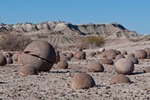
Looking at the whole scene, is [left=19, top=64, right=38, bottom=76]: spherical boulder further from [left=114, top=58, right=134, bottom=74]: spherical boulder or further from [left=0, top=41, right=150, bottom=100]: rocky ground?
[left=114, top=58, right=134, bottom=74]: spherical boulder

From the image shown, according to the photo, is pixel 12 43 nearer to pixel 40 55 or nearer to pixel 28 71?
pixel 40 55

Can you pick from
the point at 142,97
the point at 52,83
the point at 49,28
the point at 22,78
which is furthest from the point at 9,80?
the point at 49,28

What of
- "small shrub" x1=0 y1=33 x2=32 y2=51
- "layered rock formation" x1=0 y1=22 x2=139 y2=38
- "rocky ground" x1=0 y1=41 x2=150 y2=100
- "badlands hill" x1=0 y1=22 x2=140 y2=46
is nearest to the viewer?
"rocky ground" x1=0 y1=41 x2=150 y2=100

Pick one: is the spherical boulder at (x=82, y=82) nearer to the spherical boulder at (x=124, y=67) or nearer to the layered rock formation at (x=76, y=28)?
the spherical boulder at (x=124, y=67)

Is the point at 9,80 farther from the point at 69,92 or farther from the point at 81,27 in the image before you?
the point at 81,27

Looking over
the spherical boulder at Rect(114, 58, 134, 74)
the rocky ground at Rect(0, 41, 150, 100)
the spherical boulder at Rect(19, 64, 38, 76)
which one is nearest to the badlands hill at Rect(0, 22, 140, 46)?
the spherical boulder at Rect(114, 58, 134, 74)

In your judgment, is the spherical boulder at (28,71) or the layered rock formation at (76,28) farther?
the layered rock formation at (76,28)

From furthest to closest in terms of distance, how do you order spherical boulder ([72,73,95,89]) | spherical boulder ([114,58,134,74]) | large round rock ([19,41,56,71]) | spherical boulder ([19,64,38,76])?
large round rock ([19,41,56,71]) → spherical boulder ([114,58,134,74]) → spherical boulder ([19,64,38,76]) → spherical boulder ([72,73,95,89])

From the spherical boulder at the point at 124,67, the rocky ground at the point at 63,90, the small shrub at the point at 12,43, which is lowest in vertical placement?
the rocky ground at the point at 63,90

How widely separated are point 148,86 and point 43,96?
3.78 metres

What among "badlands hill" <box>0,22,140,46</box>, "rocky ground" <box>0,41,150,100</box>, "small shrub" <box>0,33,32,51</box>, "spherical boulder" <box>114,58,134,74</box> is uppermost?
"badlands hill" <box>0,22,140,46</box>

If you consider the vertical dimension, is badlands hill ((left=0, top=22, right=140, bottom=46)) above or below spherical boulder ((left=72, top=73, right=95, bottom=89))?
above

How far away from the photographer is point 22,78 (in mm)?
17219

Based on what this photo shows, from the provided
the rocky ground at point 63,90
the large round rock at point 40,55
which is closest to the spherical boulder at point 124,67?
the large round rock at point 40,55
